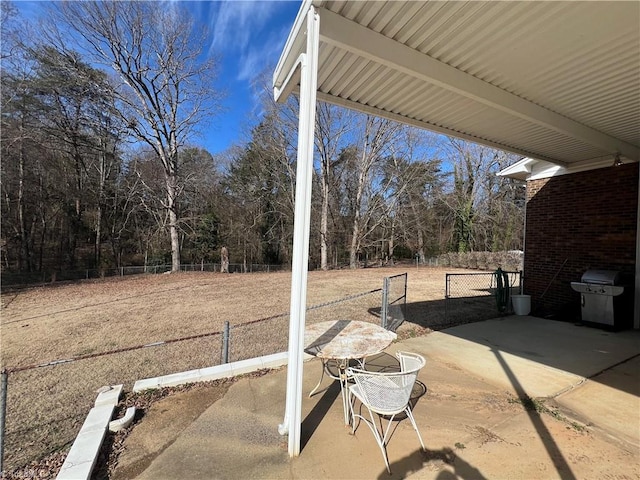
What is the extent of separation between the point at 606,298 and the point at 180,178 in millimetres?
16541

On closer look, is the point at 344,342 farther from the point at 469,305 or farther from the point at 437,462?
the point at 469,305

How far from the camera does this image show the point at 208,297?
8.94 metres

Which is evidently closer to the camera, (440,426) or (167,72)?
(440,426)

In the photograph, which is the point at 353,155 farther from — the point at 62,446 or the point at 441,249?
the point at 62,446

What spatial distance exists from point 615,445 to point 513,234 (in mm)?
21029

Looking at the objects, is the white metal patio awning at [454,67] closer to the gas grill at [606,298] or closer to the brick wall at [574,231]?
the brick wall at [574,231]

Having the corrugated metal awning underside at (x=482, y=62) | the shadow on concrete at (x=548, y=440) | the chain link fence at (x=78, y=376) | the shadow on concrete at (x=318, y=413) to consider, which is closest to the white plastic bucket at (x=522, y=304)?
the chain link fence at (x=78, y=376)

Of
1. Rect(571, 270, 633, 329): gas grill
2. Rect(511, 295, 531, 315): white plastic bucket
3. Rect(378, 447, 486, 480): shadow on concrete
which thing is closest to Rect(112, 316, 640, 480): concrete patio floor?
Rect(378, 447, 486, 480): shadow on concrete

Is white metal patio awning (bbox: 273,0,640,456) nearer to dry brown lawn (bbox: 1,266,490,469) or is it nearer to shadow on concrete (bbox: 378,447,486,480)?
shadow on concrete (bbox: 378,447,486,480)

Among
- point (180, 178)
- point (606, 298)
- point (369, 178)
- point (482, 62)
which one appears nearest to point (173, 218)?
point (180, 178)

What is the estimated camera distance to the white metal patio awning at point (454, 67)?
6.95 feet

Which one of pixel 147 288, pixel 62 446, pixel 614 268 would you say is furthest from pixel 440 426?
pixel 147 288

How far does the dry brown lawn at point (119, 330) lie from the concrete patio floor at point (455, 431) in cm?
116

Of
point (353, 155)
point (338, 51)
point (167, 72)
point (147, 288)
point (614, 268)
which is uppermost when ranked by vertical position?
point (167, 72)
